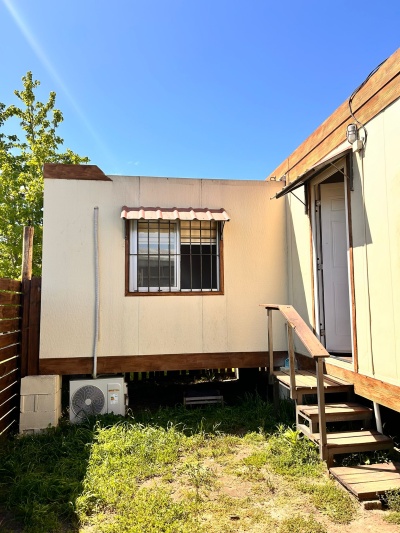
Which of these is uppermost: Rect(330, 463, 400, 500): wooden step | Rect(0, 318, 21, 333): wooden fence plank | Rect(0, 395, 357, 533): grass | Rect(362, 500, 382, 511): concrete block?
Rect(0, 318, 21, 333): wooden fence plank

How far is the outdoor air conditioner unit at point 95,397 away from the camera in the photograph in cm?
465

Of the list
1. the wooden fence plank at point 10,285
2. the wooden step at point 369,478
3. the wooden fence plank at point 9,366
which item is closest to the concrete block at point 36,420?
the wooden fence plank at point 9,366

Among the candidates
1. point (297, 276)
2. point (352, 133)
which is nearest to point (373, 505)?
point (297, 276)

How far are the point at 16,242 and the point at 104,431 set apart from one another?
19.7ft

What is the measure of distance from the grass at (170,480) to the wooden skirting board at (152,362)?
0.71 metres

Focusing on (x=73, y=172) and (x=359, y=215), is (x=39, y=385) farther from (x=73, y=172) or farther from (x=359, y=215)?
(x=359, y=215)

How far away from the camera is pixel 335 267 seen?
4.50 meters

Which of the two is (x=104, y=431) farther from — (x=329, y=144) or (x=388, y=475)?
(x=329, y=144)

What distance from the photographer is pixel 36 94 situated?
10797mm

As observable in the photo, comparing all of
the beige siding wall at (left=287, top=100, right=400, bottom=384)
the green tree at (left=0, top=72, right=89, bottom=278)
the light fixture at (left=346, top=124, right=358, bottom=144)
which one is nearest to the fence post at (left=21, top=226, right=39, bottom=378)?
the green tree at (left=0, top=72, right=89, bottom=278)

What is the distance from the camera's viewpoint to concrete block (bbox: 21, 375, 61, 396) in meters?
4.52

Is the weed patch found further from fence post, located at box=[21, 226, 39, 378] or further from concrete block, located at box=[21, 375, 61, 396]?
fence post, located at box=[21, 226, 39, 378]

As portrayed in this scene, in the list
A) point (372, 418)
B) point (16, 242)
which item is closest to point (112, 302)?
point (372, 418)

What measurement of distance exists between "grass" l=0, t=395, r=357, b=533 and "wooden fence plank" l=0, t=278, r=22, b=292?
177cm
